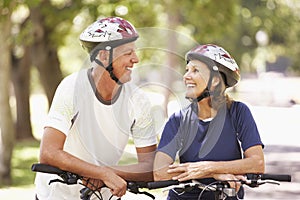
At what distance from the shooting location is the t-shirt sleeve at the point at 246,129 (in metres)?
4.38

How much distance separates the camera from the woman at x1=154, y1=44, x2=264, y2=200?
172 inches

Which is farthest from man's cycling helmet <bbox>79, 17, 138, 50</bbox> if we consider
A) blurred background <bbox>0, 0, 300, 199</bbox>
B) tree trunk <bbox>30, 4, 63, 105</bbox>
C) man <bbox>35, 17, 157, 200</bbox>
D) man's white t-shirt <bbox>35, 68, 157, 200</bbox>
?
tree trunk <bbox>30, 4, 63, 105</bbox>

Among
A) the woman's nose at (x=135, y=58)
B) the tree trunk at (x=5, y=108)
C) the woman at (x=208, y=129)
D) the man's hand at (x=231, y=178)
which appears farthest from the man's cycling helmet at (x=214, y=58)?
the tree trunk at (x=5, y=108)

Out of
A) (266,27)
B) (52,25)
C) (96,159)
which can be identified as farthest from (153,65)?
(266,27)

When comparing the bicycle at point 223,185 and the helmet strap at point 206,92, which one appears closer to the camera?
the bicycle at point 223,185

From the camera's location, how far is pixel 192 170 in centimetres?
426

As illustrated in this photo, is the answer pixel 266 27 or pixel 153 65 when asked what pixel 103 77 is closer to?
pixel 153 65

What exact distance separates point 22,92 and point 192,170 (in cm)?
1896

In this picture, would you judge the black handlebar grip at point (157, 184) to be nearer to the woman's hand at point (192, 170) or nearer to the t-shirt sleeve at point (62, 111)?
the woman's hand at point (192, 170)

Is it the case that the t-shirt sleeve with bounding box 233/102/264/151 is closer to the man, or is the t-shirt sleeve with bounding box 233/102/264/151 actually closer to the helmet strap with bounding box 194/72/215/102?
the helmet strap with bounding box 194/72/215/102

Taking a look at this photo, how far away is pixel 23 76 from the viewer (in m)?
22.5

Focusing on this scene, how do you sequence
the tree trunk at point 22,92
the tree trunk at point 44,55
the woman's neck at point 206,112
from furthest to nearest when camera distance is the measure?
the tree trunk at point 22,92
the tree trunk at point 44,55
the woman's neck at point 206,112

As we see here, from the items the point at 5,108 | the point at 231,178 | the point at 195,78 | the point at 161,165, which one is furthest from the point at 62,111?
the point at 5,108

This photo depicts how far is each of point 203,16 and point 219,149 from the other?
1787 centimetres
